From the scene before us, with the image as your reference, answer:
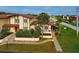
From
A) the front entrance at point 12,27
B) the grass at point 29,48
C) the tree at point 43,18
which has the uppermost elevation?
the tree at point 43,18

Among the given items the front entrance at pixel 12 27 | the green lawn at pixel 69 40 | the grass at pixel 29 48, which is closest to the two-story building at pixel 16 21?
the front entrance at pixel 12 27

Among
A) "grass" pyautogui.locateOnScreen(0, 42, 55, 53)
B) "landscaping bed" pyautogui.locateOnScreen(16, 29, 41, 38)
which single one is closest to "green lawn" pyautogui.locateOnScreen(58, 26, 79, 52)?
"grass" pyautogui.locateOnScreen(0, 42, 55, 53)

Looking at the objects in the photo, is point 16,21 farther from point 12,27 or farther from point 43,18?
point 43,18

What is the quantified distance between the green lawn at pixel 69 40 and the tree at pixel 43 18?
7.0 inches

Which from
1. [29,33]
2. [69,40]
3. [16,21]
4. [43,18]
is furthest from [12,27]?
[69,40]

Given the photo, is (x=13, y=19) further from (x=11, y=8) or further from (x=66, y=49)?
(x=66, y=49)

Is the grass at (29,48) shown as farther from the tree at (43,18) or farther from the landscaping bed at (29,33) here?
the tree at (43,18)

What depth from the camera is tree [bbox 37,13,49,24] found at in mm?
1981

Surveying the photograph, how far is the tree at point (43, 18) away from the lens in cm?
198

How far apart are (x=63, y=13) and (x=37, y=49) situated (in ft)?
1.41

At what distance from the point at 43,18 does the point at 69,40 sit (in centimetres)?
33

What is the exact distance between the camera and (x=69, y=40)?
6.52ft
